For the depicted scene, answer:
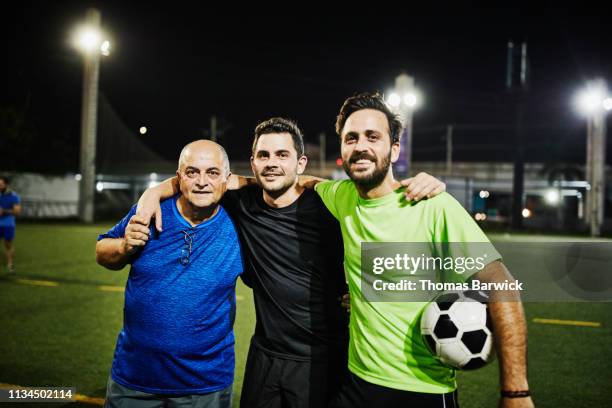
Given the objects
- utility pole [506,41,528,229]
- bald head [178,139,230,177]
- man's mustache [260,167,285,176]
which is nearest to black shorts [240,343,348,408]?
man's mustache [260,167,285,176]

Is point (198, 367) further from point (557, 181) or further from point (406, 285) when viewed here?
point (557, 181)

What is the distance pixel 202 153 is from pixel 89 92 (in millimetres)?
26346

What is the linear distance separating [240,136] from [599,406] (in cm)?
6911

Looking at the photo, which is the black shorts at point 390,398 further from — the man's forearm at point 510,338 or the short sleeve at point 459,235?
the short sleeve at point 459,235

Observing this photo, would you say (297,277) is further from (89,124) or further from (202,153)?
(89,124)

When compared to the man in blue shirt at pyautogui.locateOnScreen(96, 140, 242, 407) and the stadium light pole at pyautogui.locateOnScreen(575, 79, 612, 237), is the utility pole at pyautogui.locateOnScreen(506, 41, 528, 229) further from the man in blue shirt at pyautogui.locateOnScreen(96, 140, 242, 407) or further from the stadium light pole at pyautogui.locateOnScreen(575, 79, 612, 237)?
the man in blue shirt at pyautogui.locateOnScreen(96, 140, 242, 407)

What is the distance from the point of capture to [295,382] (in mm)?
2891

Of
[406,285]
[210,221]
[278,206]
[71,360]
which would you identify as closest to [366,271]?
[406,285]

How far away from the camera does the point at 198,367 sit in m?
2.87

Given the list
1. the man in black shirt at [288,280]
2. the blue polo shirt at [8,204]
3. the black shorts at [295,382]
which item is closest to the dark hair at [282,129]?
the man in black shirt at [288,280]

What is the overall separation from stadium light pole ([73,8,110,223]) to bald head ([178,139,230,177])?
997 inches

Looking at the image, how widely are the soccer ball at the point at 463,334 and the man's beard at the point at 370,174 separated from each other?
693 mm

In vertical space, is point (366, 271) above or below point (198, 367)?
above

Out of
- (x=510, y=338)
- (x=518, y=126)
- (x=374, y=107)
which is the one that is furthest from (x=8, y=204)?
(x=518, y=126)
